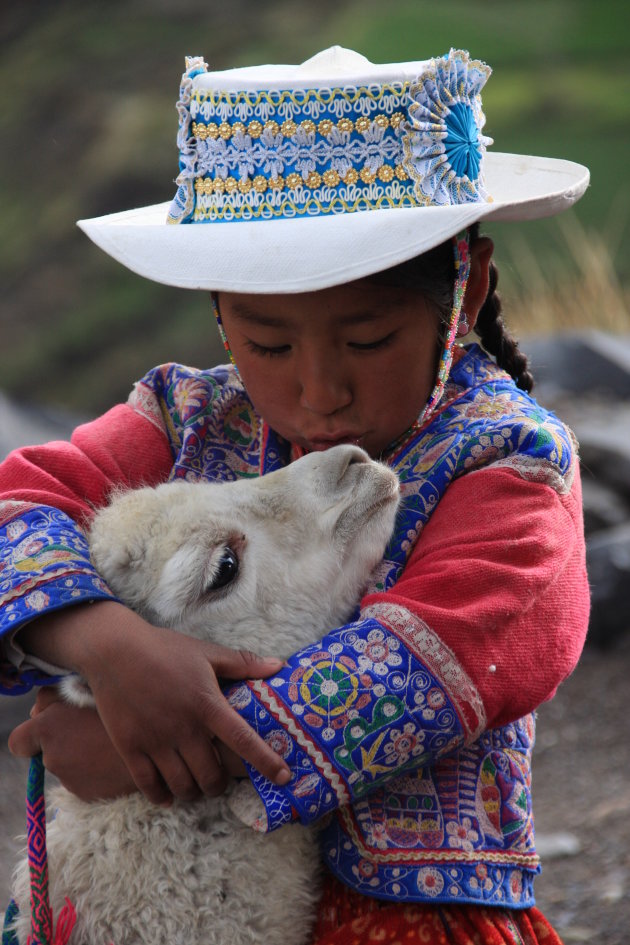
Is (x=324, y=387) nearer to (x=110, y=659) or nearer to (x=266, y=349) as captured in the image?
(x=266, y=349)

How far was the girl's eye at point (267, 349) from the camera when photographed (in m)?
1.63

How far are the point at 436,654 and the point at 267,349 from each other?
54 cm

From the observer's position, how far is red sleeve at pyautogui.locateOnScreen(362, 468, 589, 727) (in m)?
1.40

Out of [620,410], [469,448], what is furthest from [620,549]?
[469,448]

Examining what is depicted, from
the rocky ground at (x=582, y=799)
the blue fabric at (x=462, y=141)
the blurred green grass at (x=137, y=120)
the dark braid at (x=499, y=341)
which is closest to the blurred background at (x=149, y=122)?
the blurred green grass at (x=137, y=120)

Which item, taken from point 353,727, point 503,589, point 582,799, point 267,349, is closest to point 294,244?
point 267,349

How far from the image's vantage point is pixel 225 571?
1.59 m

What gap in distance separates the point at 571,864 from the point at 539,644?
1844 mm

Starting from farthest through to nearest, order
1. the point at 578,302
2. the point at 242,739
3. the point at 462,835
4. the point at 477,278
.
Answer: the point at 578,302 < the point at 477,278 < the point at 462,835 < the point at 242,739

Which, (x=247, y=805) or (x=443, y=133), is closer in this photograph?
(x=247, y=805)

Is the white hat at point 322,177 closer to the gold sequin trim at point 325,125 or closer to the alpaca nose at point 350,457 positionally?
the gold sequin trim at point 325,125

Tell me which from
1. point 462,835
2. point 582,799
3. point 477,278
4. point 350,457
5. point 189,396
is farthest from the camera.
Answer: point 582,799

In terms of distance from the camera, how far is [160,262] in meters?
1.57

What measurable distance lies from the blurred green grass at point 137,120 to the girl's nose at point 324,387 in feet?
28.7
